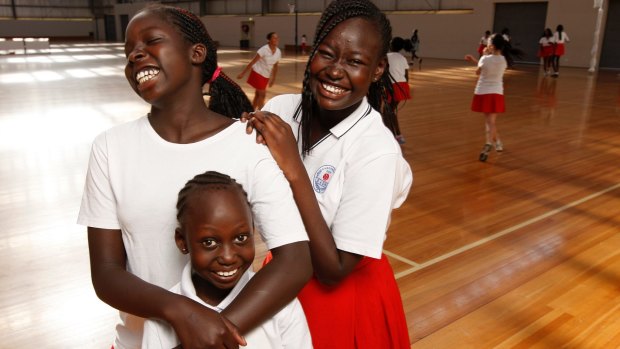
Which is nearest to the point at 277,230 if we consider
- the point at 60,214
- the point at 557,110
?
the point at 60,214

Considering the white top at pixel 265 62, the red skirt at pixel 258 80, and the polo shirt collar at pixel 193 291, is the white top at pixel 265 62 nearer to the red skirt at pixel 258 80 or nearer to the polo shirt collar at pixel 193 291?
the red skirt at pixel 258 80

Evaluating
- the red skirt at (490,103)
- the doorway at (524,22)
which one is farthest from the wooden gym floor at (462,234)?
the doorway at (524,22)

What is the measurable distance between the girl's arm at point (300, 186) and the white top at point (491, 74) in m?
5.59

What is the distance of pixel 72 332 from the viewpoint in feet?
8.35

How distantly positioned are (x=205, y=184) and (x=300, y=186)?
9.0 inches

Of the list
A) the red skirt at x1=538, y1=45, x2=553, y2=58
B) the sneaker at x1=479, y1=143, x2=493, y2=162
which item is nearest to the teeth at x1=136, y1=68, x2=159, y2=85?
the sneaker at x1=479, y1=143, x2=493, y2=162

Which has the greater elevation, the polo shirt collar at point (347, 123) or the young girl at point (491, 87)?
the polo shirt collar at point (347, 123)

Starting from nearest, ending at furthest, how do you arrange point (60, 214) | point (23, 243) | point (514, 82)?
point (23, 243)
point (60, 214)
point (514, 82)

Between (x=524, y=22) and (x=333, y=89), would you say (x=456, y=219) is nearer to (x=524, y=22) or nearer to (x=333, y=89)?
(x=333, y=89)

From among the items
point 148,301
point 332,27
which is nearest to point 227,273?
point 148,301

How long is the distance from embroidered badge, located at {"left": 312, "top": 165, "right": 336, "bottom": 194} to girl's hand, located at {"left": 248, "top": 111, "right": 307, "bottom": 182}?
0.67 feet

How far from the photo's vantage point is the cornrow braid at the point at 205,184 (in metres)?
0.95

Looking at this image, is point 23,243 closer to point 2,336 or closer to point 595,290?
point 2,336

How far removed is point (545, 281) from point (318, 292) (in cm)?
238
